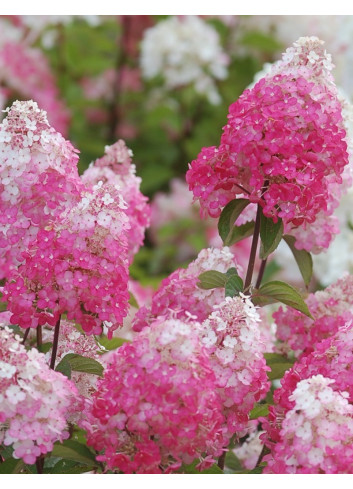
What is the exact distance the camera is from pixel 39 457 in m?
1.15

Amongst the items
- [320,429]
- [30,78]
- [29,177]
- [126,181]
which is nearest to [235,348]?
[320,429]

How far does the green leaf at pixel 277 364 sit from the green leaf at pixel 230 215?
216 mm

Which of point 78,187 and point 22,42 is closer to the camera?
point 78,187

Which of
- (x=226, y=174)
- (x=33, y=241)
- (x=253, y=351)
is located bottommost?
(x=253, y=351)

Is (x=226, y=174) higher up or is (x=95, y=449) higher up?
(x=226, y=174)

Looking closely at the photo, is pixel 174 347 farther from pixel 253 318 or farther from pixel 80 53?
pixel 80 53

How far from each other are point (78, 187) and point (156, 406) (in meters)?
0.39

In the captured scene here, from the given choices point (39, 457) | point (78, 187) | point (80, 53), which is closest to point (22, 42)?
point (80, 53)

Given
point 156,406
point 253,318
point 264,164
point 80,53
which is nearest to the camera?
point 156,406

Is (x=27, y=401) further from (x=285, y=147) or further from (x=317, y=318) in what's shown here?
(x=317, y=318)

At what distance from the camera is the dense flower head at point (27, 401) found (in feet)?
3.41

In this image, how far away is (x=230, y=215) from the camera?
4.36 ft

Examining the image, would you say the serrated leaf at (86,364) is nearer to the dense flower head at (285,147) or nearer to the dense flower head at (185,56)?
the dense flower head at (285,147)

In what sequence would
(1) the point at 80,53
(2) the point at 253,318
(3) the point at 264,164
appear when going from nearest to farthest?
(2) the point at 253,318 < (3) the point at 264,164 < (1) the point at 80,53
